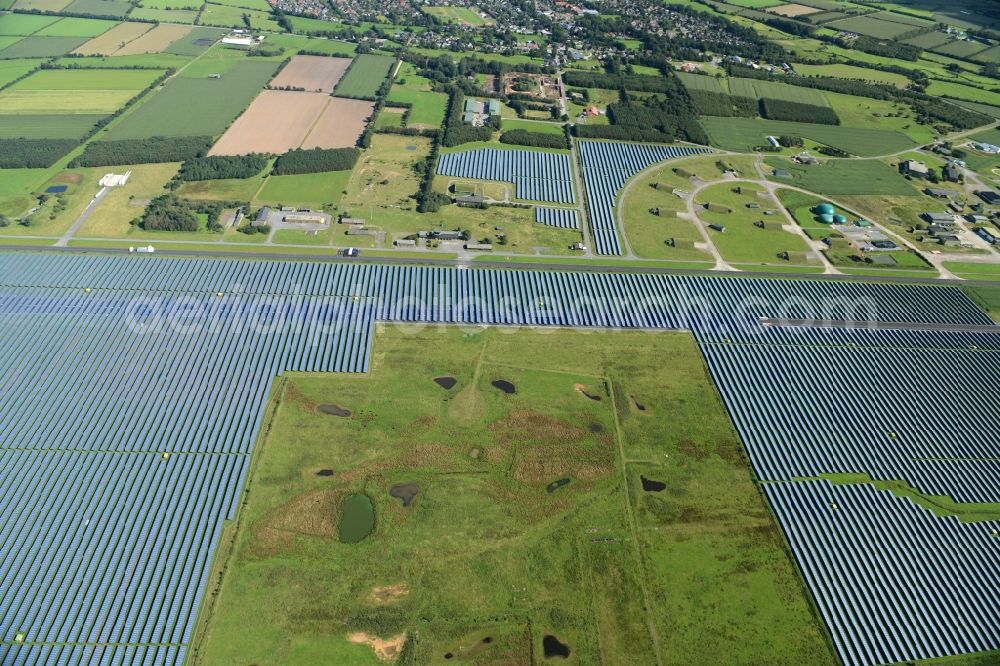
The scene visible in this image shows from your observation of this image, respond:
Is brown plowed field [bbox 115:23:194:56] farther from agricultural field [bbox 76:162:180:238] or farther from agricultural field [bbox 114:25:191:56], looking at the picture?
agricultural field [bbox 76:162:180:238]

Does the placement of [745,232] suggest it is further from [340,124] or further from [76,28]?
[76,28]

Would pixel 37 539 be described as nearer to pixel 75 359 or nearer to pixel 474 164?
pixel 75 359

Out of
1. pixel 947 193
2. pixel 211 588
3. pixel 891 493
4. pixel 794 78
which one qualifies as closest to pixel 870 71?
pixel 794 78

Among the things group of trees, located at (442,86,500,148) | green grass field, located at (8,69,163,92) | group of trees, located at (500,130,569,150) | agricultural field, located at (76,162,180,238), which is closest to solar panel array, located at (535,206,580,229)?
group of trees, located at (500,130,569,150)

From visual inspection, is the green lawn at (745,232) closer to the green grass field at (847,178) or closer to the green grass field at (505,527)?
the green grass field at (847,178)

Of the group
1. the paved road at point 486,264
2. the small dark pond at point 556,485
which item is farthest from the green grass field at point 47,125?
the small dark pond at point 556,485

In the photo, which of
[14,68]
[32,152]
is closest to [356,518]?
[32,152]

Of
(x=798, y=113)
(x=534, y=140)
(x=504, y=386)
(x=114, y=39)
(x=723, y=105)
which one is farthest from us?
(x=114, y=39)
